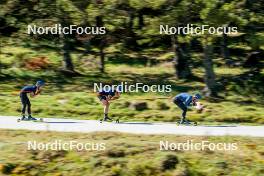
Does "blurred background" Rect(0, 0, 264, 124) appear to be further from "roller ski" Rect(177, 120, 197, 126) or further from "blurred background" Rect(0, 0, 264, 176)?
"roller ski" Rect(177, 120, 197, 126)

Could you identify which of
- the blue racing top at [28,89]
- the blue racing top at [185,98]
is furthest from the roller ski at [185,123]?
the blue racing top at [28,89]

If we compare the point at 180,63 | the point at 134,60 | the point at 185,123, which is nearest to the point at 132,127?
the point at 185,123

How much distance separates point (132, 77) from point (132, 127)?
1366 centimetres

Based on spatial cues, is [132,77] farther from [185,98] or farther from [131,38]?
[185,98]

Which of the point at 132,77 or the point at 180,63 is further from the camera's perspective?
the point at 132,77

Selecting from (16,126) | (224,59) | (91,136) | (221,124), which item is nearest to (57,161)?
(91,136)

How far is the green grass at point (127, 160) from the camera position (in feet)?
59.8

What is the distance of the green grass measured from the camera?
18.2m

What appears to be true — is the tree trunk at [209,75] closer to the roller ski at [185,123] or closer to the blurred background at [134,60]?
the blurred background at [134,60]

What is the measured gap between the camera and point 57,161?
61.6 feet

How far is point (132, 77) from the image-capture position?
118 ft

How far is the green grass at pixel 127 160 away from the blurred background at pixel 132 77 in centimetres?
3

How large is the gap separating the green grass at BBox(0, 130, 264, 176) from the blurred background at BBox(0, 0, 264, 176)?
35 mm

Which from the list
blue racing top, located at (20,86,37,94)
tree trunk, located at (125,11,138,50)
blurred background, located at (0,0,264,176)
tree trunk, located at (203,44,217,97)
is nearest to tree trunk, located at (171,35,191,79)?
blurred background, located at (0,0,264,176)
